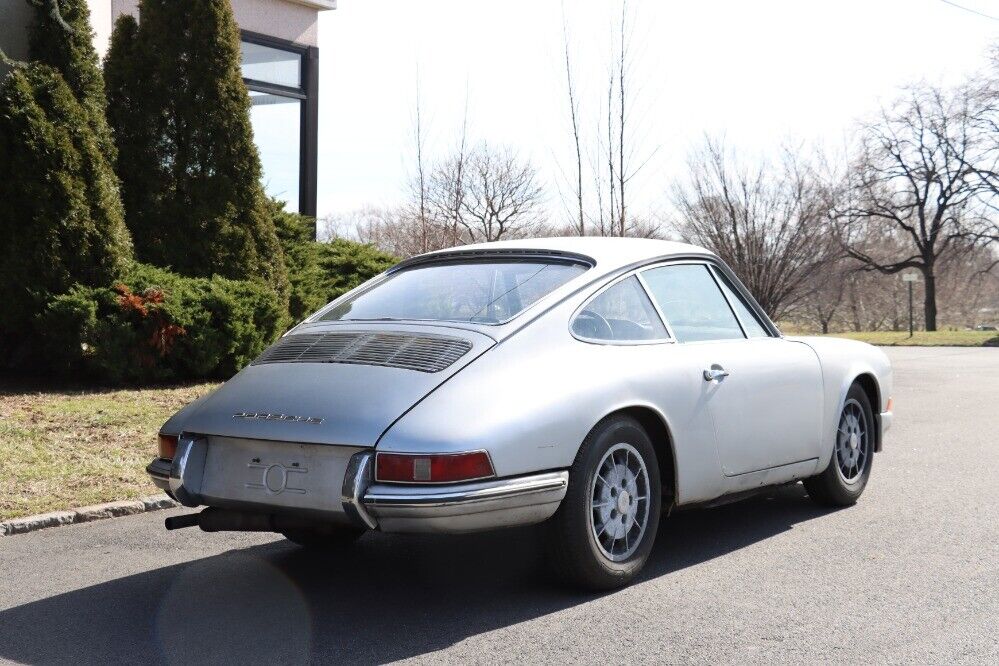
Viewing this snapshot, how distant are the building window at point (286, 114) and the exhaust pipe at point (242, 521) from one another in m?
12.0

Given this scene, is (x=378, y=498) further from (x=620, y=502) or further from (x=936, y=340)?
(x=936, y=340)

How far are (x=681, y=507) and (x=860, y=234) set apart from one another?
1993 inches

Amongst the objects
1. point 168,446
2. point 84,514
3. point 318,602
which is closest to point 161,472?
point 168,446

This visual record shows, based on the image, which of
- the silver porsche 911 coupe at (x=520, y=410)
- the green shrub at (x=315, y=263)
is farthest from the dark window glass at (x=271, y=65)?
the silver porsche 911 coupe at (x=520, y=410)

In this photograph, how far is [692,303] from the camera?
5867mm

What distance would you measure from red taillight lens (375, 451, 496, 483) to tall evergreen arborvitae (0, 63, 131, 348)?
23.9 ft

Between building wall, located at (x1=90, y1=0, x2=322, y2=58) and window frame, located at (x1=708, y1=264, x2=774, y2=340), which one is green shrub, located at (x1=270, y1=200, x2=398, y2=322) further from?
window frame, located at (x1=708, y1=264, x2=774, y2=340)

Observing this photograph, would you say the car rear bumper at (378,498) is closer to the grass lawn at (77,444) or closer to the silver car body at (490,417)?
the silver car body at (490,417)

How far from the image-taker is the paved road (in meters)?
4.12

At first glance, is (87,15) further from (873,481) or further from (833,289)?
(833,289)

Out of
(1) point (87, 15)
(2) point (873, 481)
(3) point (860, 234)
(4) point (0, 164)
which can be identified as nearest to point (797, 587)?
(2) point (873, 481)

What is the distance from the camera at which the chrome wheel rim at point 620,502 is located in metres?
4.81

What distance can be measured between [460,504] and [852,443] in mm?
3442

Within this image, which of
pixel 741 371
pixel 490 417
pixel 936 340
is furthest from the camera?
pixel 936 340
